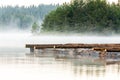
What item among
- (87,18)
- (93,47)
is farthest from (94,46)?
(87,18)

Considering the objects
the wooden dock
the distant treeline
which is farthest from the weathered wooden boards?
the distant treeline

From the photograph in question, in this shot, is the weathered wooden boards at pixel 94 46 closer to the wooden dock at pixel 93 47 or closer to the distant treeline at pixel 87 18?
the wooden dock at pixel 93 47

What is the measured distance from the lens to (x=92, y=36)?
13550 centimetres

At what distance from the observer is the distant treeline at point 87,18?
5399 inches

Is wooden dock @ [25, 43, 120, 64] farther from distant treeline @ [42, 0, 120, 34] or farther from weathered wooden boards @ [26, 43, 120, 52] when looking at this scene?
distant treeline @ [42, 0, 120, 34]

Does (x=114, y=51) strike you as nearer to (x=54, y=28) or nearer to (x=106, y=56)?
(x=106, y=56)

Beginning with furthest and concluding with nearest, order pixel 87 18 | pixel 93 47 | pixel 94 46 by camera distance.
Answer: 1. pixel 87 18
2. pixel 94 46
3. pixel 93 47

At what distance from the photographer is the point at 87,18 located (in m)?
140

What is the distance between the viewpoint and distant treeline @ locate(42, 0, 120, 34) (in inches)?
5399

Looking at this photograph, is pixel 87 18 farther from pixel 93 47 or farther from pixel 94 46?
pixel 93 47

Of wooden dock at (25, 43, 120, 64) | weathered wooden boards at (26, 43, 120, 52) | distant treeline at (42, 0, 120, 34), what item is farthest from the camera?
distant treeline at (42, 0, 120, 34)

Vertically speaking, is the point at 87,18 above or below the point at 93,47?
above

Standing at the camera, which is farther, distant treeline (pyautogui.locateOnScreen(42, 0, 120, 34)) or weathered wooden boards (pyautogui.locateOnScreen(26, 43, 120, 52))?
distant treeline (pyautogui.locateOnScreen(42, 0, 120, 34))

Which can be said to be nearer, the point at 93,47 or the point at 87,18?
the point at 93,47
